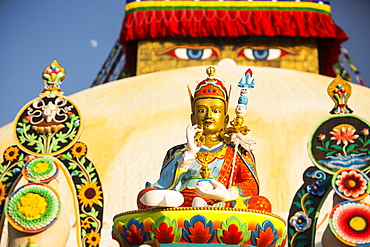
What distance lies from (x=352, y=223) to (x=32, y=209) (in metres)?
3.25

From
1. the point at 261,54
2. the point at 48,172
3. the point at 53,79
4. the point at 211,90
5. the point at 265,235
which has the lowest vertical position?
the point at 265,235

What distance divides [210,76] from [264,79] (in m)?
5.56

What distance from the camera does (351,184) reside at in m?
7.61

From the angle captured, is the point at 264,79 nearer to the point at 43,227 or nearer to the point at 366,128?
the point at 366,128

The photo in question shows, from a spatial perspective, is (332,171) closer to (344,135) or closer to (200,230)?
(344,135)

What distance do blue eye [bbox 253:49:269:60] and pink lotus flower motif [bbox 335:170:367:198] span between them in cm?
799

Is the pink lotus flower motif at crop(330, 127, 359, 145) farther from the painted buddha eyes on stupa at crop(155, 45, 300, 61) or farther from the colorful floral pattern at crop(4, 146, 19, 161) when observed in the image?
Result: the painted buddha eyes on stupa at crop(155, 45, 300, 61)

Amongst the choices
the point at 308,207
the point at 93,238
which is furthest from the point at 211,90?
the point at 93,238

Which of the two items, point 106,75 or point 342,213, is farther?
point 106,75

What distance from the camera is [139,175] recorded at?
1052 centimetres

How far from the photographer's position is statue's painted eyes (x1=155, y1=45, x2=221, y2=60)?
15469mm

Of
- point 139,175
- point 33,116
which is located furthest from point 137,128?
point 33,116

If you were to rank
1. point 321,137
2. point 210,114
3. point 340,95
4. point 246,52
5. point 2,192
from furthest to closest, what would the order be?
point 246,52
point 2,192
point 340,95
point 321,137
point 210,114

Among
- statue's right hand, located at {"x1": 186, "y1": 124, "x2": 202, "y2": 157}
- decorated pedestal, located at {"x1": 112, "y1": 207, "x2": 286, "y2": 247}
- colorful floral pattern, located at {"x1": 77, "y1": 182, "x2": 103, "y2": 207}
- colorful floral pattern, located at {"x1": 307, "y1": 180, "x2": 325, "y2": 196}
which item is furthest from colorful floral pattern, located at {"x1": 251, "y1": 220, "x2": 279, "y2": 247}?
colorful floral pattern, located at {"x1": 77, "y1": 182, "x2": 103, "y2": 207}
